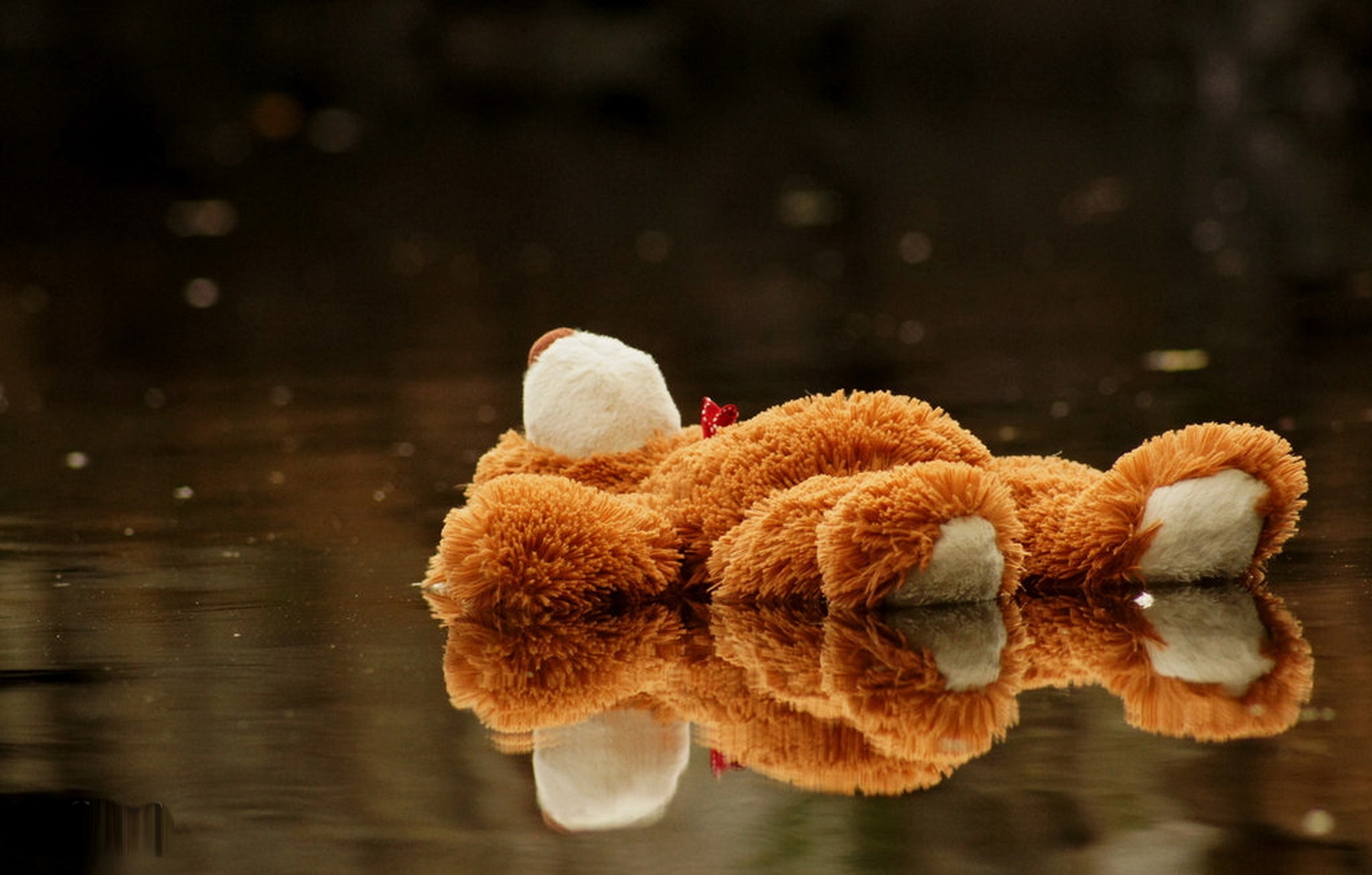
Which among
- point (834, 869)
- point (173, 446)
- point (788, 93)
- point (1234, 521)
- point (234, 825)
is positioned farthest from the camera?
point (788, 93)

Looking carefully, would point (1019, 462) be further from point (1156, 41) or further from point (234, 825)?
point (1156, 41)

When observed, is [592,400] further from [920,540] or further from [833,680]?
[833,680]

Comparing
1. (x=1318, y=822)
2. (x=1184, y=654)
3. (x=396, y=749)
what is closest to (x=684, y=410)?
(x=1184, y=654)

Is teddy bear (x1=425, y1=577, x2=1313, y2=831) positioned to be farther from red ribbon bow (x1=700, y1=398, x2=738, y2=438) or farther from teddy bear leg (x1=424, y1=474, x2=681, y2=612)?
red ribbon bow (x1=700, y1=398, x2=738, y2=438)

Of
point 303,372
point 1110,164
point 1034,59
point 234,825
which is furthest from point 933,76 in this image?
point 234,825

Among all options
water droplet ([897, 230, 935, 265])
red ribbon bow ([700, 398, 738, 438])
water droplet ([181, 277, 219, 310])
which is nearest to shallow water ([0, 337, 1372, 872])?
red ribbon bow ([700, 398, 738, 438])

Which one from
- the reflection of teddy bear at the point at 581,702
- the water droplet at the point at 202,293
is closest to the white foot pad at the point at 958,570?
the reflection of teddy bear at the point at 581,702
